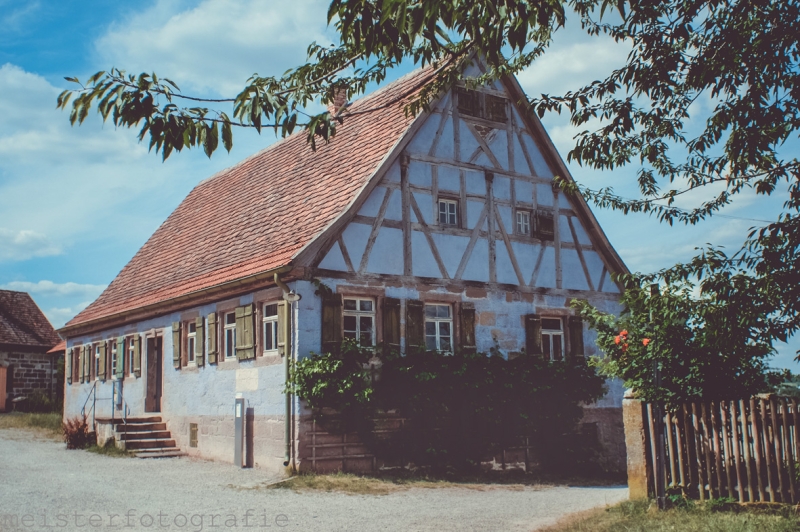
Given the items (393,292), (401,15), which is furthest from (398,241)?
(401,15)

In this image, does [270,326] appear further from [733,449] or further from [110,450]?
[733,449]

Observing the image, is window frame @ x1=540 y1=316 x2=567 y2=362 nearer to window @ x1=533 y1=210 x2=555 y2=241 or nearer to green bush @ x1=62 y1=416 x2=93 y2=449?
window @ x1=533 y1=210 x2=555 y2=241

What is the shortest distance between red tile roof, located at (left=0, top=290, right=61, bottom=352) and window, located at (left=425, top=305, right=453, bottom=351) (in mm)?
24225

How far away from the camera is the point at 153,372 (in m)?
19.0

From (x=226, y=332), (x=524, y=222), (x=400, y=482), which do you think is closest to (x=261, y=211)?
(x=226, y=332)

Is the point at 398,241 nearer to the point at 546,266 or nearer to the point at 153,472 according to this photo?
the point at 546,266

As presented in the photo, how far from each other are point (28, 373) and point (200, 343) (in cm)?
2057

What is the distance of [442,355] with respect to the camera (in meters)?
14.6

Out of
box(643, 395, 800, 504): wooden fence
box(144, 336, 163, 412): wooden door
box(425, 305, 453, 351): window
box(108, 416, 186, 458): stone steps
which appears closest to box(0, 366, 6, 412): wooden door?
box(144, 336, 163, 412): wooden door

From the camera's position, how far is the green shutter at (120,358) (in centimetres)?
2041

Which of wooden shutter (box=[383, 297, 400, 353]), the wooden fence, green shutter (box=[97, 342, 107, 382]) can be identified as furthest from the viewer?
green shutter (box=[97, 342, 107, 382])

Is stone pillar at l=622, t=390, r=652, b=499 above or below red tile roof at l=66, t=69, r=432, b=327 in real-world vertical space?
below

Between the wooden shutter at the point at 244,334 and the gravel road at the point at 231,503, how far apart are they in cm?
208

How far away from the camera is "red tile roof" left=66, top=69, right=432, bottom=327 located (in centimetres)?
1518
